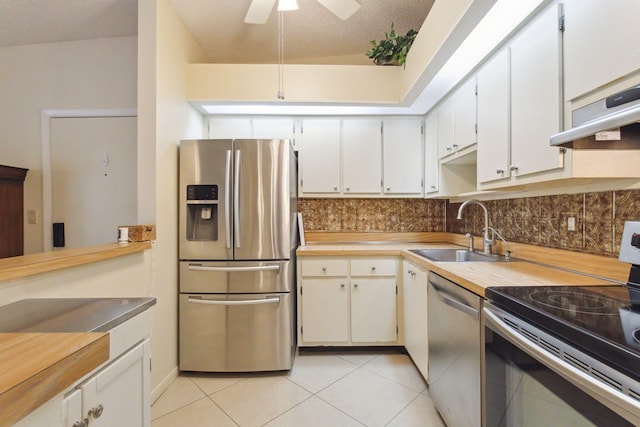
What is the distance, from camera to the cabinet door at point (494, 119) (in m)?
1.50

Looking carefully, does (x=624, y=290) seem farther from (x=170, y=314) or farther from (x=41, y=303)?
(x=170, y=314)

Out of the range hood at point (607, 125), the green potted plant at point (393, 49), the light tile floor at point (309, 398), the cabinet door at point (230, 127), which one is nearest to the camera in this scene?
the range hood at point (607, 125)

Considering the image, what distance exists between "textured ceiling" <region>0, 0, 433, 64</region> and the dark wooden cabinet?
3.69ft

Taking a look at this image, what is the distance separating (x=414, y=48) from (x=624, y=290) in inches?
74.4

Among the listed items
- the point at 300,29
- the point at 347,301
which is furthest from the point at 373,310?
the point at 300,29

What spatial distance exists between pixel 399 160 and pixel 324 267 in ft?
4.15

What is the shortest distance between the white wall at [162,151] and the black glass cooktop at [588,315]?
77.3 inches

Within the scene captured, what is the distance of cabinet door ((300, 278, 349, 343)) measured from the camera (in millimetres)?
2363

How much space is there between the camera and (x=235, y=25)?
238 centimetres

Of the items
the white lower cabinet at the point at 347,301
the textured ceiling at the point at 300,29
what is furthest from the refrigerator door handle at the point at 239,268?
the textured ceiling at the point at 300,29

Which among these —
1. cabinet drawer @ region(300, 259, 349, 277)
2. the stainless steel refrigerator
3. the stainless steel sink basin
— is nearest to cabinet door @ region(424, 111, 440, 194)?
the stainless steel sink basin

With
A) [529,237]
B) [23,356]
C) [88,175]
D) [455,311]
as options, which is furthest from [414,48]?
[88,175]

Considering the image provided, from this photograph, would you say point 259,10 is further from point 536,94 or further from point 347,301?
point 347,301

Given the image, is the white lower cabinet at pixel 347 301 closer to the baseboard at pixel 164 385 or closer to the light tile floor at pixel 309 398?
the light tile floor at pixel 309 398
